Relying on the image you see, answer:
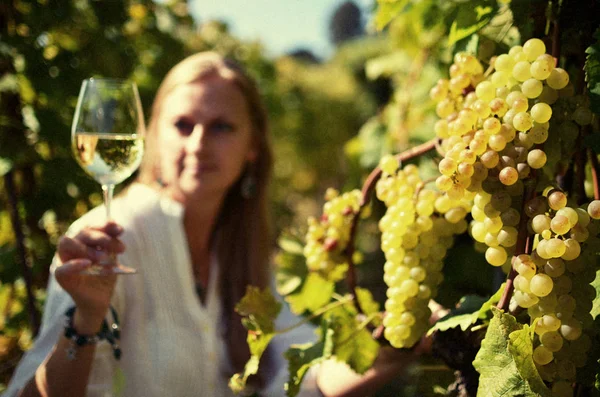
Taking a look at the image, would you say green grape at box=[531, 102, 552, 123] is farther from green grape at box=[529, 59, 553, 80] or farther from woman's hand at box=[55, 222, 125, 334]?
woman's hand at box=[55, 222, 125, 334]

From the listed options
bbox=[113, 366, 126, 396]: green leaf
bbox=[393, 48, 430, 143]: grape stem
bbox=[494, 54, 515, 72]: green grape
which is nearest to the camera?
→ bbox=[494, 54, 515, 72]: green grape

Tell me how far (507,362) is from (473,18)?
534mm

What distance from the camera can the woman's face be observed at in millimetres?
1929

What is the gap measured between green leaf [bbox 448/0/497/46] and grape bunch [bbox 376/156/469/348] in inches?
10.0

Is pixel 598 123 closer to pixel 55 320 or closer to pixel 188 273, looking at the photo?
pixel 55 320

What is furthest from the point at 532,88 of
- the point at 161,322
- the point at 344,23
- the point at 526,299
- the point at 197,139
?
the point at 344,23

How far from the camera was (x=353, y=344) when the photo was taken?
41.2 inches

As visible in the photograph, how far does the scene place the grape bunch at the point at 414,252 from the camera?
90cm

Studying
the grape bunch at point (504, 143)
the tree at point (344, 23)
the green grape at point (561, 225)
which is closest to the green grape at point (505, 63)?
the grape bunch at point (504, 143)

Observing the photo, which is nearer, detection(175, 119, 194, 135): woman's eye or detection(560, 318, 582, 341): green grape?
detection(560, 318, 582, 341): green grape

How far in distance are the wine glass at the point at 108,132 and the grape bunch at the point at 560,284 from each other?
2.58 feet

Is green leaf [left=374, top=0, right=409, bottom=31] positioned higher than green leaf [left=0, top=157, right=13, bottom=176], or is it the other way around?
green leaf [left=374, top=0, right=409, bottom=31]

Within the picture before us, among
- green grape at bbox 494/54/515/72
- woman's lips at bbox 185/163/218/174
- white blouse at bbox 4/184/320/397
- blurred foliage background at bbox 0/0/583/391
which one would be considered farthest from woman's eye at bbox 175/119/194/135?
green grape at bbox 494/54/515/72

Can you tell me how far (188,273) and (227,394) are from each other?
391mm
